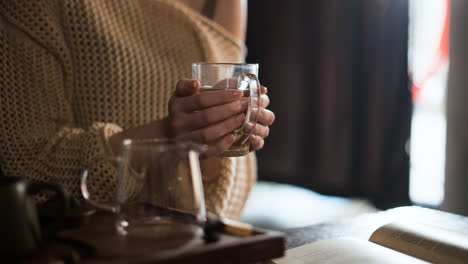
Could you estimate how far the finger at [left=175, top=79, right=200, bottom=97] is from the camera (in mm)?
743

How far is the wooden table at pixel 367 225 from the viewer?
764 mm

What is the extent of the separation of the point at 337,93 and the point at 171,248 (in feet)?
9.52

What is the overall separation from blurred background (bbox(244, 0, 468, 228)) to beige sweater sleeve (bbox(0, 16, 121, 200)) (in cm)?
176

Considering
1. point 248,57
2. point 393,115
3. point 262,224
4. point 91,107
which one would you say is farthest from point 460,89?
point 248,57

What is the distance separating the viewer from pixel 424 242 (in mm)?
645

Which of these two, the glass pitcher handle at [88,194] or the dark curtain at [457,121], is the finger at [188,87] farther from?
the dark curtain at [457,121]

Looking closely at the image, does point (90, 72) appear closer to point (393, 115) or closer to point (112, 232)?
point (112, 232)

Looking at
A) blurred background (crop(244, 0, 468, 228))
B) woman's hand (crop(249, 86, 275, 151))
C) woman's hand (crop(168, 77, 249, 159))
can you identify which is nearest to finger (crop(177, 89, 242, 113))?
woman's hand (crop(168, 77, 249, 159))

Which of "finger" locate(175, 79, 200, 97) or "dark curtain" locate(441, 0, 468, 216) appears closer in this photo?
"finger" locate(175, 79, 200, 97)

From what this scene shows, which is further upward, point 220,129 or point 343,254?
point 220,129

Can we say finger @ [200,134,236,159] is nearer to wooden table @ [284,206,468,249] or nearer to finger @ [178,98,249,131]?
finger @ [178,98,249,131]

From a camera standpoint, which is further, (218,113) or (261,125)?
(261,125)

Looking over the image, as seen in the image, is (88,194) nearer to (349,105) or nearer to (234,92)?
(234,92)

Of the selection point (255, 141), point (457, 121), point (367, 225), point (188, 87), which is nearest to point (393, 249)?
point (367, 225)
